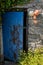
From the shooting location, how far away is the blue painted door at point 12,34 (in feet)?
33.3

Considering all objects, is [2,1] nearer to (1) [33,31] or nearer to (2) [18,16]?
(2) [18,16]

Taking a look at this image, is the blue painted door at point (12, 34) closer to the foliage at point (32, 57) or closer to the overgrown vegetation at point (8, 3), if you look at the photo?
the overgrown vegetation at point (8, 3)

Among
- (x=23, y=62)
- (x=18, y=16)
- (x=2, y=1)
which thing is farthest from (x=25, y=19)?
(x=23, y=62)

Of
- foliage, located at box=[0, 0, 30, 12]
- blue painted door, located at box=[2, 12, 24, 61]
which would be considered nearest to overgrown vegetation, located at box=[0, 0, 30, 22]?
foliage, located at box=[0, 0, 30, 12]

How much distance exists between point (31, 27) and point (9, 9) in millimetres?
1089

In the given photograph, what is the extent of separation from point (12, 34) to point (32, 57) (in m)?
1.73

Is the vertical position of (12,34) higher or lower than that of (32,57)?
higher

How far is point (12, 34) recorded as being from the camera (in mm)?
10523

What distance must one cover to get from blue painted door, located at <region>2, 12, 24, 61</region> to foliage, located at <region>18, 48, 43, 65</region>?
0.67 meters

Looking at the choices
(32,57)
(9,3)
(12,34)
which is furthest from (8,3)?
(32,57)

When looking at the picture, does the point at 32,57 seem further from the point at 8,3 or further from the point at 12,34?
the point at 8,3

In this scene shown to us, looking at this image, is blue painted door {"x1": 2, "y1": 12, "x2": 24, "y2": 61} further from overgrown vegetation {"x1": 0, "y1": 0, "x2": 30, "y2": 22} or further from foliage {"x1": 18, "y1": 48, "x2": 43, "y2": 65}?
foliage {"x1": 18, "y1": 48, "x2": 43, "y2": 65}

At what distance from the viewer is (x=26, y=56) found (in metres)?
9.36

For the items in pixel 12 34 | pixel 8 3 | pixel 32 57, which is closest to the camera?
pixel 32 57
